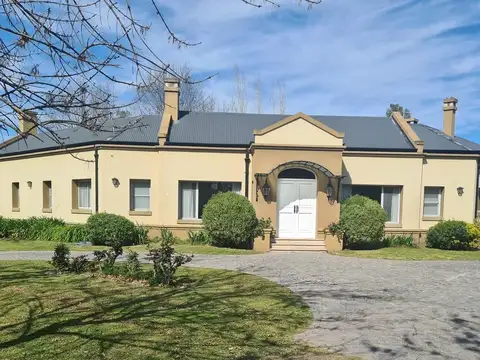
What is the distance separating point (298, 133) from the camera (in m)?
15.9

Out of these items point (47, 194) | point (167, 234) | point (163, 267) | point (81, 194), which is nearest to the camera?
point (163, 267)

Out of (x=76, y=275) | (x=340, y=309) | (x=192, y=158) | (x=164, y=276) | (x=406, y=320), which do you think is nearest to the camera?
(x=406, y=320)

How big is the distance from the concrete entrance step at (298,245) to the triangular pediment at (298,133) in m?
3.78

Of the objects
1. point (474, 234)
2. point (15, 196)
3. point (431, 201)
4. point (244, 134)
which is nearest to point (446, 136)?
point (431, 201)

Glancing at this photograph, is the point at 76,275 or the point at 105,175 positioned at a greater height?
the point at 105,175

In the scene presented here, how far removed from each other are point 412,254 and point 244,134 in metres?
8.87

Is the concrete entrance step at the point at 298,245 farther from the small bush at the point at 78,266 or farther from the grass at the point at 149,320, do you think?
the small bush at the point at 78,266

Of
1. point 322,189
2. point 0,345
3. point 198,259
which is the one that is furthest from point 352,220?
point 0,345

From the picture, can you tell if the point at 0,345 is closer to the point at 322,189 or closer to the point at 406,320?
the point at 406,320

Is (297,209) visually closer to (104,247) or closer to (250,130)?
(250,130)

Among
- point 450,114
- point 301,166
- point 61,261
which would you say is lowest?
point 61,261

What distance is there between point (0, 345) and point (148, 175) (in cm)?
1283

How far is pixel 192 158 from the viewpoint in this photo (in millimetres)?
17375

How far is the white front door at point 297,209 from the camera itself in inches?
639
